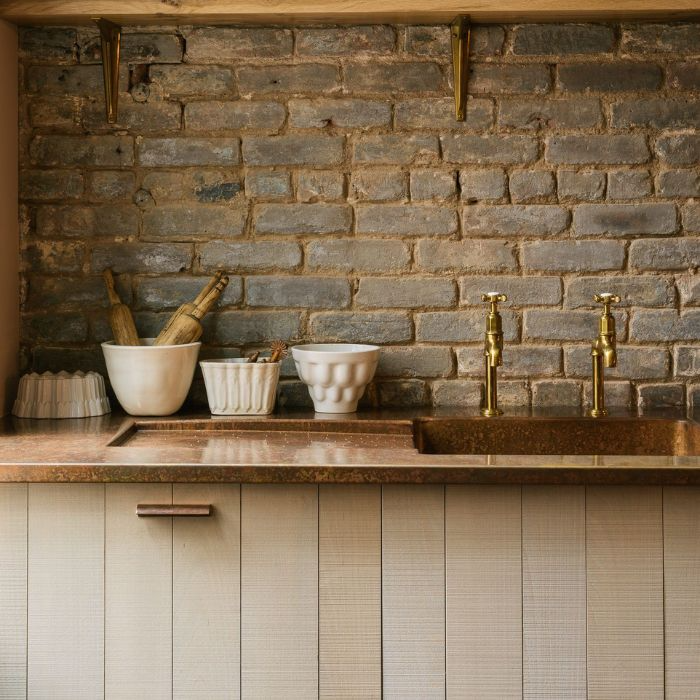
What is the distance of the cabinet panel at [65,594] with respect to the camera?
175 centimetres

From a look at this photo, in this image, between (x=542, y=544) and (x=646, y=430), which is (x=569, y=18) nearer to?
(x=646, y=430)

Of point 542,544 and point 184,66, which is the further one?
point 184,66

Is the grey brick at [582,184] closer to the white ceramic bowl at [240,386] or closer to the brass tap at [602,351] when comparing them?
the brass tap at [602,351]

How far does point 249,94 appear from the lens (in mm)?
2391

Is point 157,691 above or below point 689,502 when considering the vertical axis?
below

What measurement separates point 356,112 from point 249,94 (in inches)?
11.0

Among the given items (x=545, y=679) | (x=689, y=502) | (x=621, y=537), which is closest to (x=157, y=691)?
(x=545, y=679)

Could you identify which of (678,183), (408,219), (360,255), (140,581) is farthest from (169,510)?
(678,183)

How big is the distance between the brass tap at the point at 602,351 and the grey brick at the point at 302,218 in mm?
676

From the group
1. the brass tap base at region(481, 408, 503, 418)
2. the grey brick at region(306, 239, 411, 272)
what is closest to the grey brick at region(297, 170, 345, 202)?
the grey brick at region(306, 239, 411, 272)

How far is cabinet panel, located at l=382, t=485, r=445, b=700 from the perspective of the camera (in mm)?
1732

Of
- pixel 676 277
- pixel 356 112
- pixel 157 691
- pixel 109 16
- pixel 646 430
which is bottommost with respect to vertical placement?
pixel 157 691

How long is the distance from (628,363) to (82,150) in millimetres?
1522

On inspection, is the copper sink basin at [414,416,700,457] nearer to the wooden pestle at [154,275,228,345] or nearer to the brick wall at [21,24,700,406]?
the brick wall at [21,24,700,406]
